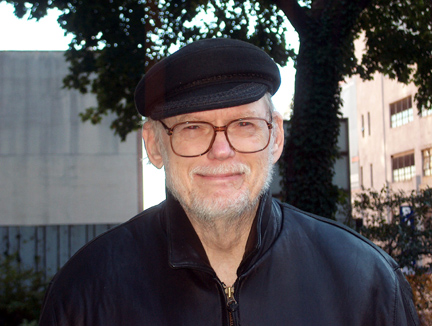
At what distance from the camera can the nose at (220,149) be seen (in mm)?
2035

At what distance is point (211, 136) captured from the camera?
6.78ft

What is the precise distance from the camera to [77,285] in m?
2.01

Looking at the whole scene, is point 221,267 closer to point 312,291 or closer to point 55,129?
point 312,291

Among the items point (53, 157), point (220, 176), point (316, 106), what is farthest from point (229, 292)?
point (53, 157)

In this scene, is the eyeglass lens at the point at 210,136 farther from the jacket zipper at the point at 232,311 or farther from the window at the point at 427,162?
the window at the point at 427,162

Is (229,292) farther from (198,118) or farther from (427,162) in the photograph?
(427,162)

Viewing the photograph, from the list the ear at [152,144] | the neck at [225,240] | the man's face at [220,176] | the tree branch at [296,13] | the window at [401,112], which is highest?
the window at [401,112]

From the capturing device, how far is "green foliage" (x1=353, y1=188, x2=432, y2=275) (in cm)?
791

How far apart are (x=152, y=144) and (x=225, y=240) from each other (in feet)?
1.77

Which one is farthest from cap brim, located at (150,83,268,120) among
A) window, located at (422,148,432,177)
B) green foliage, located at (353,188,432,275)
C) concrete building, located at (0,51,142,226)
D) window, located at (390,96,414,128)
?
window, located at (390,96,414,128)

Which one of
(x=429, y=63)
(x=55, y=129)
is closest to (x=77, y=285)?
(x=429, y=63)

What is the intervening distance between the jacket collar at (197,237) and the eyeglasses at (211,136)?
19 cm

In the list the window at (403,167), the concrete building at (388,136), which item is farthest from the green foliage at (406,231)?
the window at (403,167)

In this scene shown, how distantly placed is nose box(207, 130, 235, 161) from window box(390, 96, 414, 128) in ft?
111
